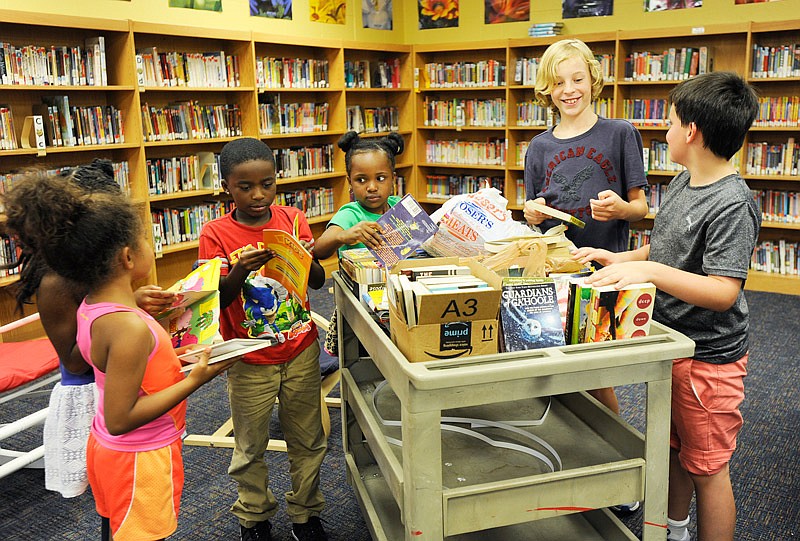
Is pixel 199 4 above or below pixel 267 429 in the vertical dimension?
above

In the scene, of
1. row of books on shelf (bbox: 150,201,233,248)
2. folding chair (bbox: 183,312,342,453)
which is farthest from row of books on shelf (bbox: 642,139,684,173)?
folding chair (bbox: 183,312,342,453)

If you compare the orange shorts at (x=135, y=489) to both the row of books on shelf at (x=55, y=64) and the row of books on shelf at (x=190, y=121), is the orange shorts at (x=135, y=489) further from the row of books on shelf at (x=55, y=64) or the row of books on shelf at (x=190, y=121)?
the row of books on shelf at (x=190, y=121)

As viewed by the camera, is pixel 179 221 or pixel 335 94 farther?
pixel 335 94

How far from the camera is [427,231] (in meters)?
1.75

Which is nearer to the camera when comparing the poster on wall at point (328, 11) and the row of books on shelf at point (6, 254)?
the row of books on shelf at point (6, 254)

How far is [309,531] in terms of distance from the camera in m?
2.12

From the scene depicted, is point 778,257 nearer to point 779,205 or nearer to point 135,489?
point 779,205

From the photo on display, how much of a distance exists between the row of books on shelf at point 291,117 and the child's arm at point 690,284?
4.50 m

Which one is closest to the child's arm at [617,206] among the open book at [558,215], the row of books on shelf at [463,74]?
the open book at [558,215]

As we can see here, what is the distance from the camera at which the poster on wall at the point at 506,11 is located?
21.4 ft

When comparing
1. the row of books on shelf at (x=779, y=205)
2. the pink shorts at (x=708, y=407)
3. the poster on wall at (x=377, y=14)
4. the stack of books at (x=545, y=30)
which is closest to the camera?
the pink shorts at (x=708, y=407)

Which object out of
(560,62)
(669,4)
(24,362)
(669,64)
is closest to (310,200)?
(669,64)

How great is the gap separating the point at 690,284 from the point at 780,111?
4.50m

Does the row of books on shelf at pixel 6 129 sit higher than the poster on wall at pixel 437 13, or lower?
lower
